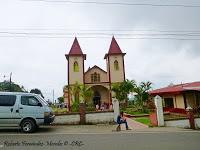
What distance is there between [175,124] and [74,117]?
7.29 meters

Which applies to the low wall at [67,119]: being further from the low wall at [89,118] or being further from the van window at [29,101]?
the van window at [29,101]

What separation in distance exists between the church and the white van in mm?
30730

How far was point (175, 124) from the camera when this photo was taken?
18.8 m

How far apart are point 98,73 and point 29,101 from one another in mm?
33012

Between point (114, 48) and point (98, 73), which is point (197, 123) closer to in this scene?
point (98, 73)

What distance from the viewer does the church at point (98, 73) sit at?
46.3 metres

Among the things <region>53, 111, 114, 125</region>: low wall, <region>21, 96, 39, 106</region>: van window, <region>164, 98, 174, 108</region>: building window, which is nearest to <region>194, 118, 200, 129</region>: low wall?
<region>53, 111, 114, 125</region>: low wall

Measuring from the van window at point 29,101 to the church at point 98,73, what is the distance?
30.6 metres

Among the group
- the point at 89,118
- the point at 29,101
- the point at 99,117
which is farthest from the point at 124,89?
the point at 29,101

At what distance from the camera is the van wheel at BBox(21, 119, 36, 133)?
1447 cm

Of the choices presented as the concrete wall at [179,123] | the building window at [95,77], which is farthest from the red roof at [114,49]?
the concrete wall at [179,123]

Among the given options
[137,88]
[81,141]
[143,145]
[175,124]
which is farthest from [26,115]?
[137,88]

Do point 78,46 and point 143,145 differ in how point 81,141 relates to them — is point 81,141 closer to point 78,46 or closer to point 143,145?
point 143,145

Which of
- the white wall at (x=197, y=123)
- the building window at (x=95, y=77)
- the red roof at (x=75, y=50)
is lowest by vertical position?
the white wall at (x=197, y=123)
